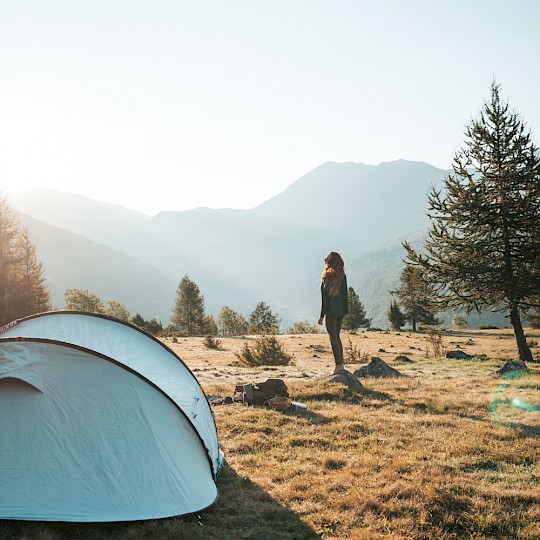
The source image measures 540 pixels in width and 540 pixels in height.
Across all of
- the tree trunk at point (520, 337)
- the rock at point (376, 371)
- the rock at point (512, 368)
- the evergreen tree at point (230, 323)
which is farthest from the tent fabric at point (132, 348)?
the evergreen tree at point (230, 323)

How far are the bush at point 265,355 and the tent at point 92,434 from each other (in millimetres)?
15656

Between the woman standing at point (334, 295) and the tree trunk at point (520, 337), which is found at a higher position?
the woman standing at point (334, 295)

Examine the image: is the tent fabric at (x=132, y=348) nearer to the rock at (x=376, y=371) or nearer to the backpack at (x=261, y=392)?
the backpack at (x=261, y=392)

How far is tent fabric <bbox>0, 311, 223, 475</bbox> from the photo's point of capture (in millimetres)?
5953

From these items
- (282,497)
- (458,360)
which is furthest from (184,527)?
(458,360)

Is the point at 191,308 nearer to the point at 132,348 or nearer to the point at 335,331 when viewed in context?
the point at 335,331

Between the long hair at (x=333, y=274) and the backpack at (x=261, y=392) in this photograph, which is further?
the long hair at (x=333, y=274)

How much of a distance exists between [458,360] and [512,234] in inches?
245

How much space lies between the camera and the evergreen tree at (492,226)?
61.2 ft

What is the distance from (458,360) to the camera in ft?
67.8

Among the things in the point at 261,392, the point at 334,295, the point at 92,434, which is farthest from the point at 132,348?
the point at 334,295

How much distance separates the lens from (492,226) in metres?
19.2

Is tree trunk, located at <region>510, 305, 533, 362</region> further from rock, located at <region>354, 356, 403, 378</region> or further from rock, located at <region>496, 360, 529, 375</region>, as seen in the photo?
rock, located at <region>354, 356, 403, 378</region>

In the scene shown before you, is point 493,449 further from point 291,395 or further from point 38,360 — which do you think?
point 38,360
